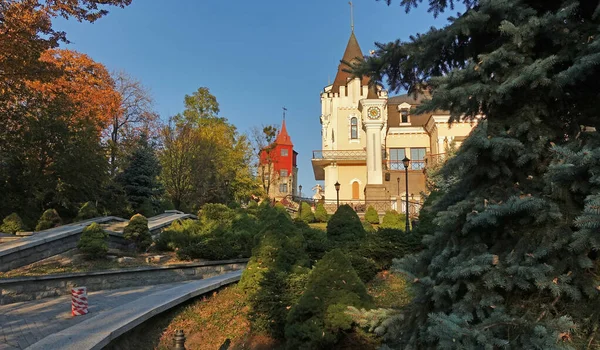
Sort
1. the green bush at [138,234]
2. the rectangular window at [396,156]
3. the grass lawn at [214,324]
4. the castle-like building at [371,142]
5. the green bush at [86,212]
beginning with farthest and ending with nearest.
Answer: the rectangular window at [396,156] → the castle-like building at [371,142] → the green bush at [86,212] → the green bush at [138,234] → the grass lawn at [214,324]

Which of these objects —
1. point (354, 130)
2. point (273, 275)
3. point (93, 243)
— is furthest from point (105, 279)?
point (354, 130)

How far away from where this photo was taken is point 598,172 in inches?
101

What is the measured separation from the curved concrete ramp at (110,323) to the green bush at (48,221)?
27.3ft

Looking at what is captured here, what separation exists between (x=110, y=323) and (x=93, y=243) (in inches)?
253

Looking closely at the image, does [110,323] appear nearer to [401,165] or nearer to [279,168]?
[401,165]

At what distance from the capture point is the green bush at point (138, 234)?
1406 cm

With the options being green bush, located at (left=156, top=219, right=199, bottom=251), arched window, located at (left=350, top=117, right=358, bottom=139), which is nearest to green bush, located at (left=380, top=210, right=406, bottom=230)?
green bush, located at (left=156, top=219, right=199, bottom=251)

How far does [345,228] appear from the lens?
36.9 ft

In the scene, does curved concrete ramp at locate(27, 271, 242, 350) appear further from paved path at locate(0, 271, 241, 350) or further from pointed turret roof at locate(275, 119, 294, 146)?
pointed turret roof at locate(275, 119, 294, 146)

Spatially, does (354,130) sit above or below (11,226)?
above

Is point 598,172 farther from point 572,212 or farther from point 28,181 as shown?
point 28,181

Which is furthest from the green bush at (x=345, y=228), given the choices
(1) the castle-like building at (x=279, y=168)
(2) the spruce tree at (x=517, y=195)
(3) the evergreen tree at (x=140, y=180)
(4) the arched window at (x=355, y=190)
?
(4) the arched window at (x=355, y=190)

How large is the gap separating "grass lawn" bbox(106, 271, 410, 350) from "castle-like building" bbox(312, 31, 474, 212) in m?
24.6

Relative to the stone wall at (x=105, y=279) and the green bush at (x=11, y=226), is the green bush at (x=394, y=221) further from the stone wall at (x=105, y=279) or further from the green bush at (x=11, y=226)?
the green bush at (x=11, y=226)
